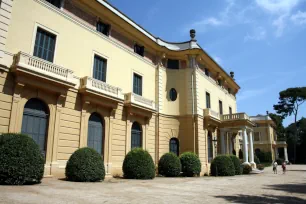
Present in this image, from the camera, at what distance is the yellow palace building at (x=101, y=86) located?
14094 millimetres

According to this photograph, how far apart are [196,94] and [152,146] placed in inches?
274

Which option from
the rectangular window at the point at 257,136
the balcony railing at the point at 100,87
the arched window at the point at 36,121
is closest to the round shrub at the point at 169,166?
the balcony railing at the point at 100,87

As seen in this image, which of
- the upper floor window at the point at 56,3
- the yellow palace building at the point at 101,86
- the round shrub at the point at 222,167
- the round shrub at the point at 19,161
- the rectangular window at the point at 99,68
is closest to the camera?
the round shrub at the point at 19,161

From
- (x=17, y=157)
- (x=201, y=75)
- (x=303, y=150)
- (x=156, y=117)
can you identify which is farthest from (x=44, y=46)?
(x=303, y=150)

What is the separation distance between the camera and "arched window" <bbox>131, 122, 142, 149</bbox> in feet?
70.6

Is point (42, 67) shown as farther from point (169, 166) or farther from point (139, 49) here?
point (169, 166)

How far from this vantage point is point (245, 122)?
28.8 meters

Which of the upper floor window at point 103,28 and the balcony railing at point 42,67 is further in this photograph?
the upper floor window at point 103,28

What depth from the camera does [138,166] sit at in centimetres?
1641

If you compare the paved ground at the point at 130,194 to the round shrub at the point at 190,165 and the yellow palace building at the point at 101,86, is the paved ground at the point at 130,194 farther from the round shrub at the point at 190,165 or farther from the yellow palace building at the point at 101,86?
the round shrub at the point at 190,165

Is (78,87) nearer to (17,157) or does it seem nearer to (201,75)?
(17,157)

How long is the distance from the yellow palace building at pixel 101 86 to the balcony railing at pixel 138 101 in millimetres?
95

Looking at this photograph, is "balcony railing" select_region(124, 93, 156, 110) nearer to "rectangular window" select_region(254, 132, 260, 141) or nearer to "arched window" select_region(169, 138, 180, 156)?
"arched window" select_region(169, 138, 180, 156)

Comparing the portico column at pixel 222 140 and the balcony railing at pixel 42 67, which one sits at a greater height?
the balcony railing at pixel 42 67
